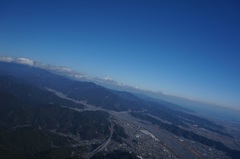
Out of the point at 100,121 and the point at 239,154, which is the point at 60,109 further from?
the point at 239,154

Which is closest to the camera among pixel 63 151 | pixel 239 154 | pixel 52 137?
pixel 63 151

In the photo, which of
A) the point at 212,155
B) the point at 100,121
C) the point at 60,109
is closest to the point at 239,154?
the point at 212,155

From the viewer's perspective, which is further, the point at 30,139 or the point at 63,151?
the point at 30,139

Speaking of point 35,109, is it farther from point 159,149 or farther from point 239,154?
point 239,154

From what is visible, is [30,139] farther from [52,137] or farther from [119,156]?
[119,156]

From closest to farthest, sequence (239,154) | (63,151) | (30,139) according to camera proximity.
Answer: (63,151) < (30,139) < (239,154)

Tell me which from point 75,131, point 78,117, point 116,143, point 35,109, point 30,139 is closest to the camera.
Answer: point 30,139

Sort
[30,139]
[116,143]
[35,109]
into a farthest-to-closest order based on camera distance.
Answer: [35,109]
[116,143]
[30,139]

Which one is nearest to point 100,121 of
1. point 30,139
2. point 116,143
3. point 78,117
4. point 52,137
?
point 78,117

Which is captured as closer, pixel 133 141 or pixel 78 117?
pixel 133 141
